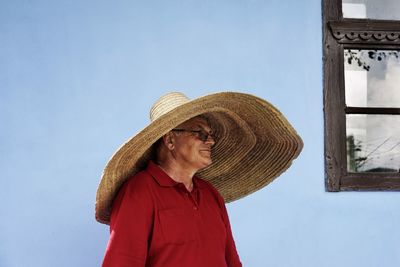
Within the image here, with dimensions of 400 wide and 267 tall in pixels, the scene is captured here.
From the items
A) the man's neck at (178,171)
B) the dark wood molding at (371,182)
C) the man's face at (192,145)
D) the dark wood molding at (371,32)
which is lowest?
the dark wood molding at (371,182)

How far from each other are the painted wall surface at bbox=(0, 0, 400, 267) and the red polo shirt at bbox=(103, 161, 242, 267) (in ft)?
2.93

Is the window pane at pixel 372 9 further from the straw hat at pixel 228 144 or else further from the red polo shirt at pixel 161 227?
the red polo shirt at pixel 161 227

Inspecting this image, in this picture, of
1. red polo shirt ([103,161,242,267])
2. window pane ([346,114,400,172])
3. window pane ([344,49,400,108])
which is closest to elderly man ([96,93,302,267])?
red polo shirt ([103,161,242,267])

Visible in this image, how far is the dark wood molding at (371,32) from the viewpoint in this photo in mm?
4223

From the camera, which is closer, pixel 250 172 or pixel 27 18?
pixel 250 172

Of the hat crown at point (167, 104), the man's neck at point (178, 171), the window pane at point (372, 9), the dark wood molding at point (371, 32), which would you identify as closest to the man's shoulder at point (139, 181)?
the man's neck at point (178, 171)

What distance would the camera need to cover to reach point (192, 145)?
9.95 ft

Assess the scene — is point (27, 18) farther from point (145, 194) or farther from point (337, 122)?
point (337, 122)

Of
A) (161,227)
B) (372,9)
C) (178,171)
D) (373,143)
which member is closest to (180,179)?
(178,171)

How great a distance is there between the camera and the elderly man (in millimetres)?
2736

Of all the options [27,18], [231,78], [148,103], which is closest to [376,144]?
[231,78]

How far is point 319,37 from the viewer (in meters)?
4.11

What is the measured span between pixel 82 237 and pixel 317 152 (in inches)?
58.1

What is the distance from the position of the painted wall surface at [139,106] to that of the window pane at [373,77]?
0.30m
